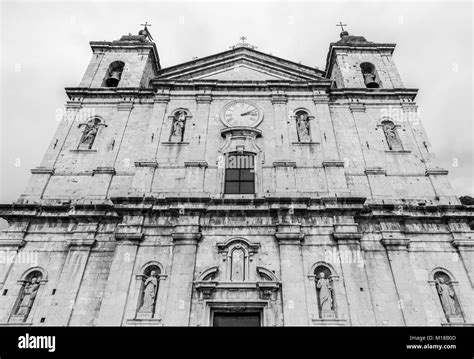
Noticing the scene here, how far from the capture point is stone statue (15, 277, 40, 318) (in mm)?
13305

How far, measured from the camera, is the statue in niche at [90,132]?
18252 millimetres

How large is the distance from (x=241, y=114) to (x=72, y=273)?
34.6 ft

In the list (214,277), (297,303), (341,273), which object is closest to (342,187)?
(341,273)

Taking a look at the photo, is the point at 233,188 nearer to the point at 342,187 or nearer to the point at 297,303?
the point at 342,187

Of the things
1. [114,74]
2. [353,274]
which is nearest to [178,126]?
[114,74]

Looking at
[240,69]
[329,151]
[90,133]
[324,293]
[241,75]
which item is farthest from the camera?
[240,69]

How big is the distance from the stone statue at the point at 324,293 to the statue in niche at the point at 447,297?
426cm

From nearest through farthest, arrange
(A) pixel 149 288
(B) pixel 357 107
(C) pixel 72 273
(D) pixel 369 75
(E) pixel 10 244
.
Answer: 1. (A) pixel 149 288
2. (C) pixel 72 273
3. (E) pixel 10 244
4. (B) pixel 357 107
5. (D) pixel 369 75

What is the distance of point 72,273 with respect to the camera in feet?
45.8

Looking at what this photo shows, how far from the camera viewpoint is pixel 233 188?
1622 centimetres

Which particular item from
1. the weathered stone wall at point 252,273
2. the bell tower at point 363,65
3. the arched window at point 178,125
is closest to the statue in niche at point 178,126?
the arched window at point 178,125

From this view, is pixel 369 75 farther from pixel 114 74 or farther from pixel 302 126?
pixel 114 74

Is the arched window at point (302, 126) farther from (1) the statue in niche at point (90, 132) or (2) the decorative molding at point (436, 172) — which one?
(1) the statue in niche at point (90, 132)

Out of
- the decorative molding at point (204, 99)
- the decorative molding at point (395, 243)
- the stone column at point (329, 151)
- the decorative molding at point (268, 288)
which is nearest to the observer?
the decorative molding at point (268, 288)
